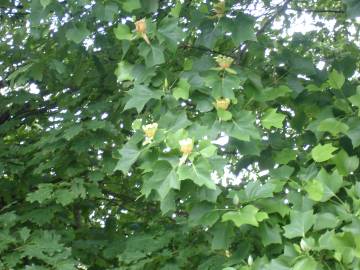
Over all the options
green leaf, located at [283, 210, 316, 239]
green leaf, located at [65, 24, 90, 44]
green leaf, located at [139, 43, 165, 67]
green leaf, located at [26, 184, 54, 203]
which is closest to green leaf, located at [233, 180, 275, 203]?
green leaf, located at [283, 210, 316, 239]

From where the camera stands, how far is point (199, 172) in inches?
69.9

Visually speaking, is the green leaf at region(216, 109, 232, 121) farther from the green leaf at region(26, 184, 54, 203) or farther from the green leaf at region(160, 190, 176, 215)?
the green leaf at region(26, 184, 54, 203)

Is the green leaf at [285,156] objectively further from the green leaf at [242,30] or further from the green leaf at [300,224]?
the green leaf at [242,30]

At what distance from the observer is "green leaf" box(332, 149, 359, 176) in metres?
2.12

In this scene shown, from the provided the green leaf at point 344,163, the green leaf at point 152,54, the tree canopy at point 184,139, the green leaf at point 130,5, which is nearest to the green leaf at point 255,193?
the tree canopy at point 184,139

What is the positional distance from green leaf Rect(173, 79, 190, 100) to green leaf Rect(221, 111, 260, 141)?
0.19 metres

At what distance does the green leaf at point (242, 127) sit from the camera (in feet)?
6.53

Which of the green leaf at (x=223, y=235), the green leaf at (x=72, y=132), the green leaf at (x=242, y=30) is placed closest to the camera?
the green leaf at (x=223, y=235)

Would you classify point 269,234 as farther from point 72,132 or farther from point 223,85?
point 72,132

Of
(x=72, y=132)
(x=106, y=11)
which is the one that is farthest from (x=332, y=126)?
(x=72, y=132)

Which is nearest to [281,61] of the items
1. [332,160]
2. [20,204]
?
[332,160]

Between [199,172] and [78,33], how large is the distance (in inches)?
42.4

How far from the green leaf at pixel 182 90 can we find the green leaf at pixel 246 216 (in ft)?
1.63

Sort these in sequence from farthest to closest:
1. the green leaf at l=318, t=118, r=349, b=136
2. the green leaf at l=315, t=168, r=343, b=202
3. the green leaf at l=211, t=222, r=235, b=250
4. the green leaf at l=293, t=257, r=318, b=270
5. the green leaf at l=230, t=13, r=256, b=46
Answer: the green leaf at l=230, t=13, r=256, b=46
the green leaf at l=318, t=118, r=349, b=136
the green leaf at l=211, t=222, r=235, b=250
the green leaf at l=315, t=168, r=343, b=202
the green leaf at l=293, t=257, r=318, b=270
